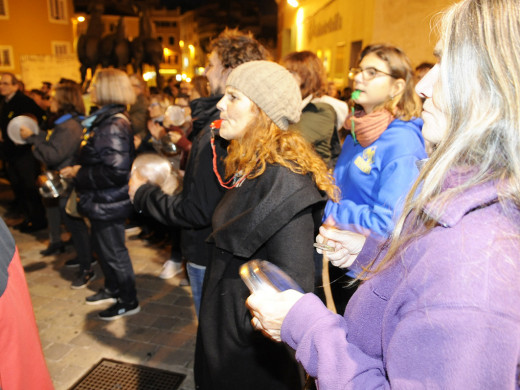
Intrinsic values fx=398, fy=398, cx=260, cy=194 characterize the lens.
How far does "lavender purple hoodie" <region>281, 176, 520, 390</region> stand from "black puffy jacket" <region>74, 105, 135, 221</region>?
3312mm

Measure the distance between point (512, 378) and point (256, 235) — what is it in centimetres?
120

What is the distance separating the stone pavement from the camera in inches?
136

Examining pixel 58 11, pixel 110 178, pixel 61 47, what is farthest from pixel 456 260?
pixel 58 11

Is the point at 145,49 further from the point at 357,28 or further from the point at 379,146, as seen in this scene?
the point at 379,146

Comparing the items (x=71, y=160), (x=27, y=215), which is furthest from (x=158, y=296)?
(x=27, y=215)

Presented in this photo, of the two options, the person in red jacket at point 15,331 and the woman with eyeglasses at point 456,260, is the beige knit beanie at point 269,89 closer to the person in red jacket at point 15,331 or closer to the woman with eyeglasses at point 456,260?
the woman with eyeglasses at point 456,260

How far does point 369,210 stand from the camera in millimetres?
2469

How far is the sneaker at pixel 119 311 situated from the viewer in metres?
4.08

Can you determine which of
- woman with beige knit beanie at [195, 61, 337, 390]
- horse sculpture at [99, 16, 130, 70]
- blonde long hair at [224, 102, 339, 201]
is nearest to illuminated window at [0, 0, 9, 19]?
horse sculpture at [99, 16, 130, 70]

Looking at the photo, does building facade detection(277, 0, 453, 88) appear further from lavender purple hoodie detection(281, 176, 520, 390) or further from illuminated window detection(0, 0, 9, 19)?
illuminated window detection(0, 0, 9, 19)

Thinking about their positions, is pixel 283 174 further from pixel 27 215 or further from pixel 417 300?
pixel 27 215

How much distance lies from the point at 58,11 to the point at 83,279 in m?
29.7

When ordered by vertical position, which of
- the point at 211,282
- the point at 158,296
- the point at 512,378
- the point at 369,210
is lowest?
the point at 158,296

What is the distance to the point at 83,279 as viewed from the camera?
4.81 m
